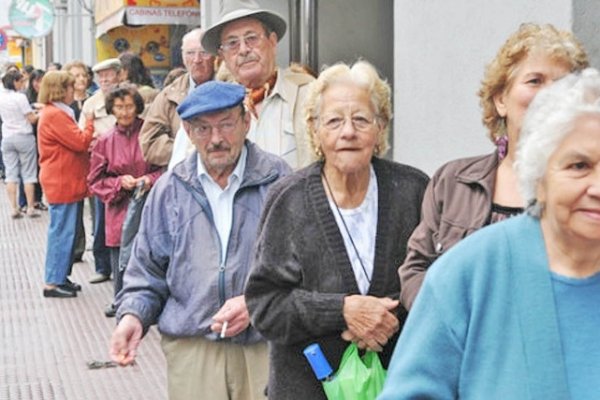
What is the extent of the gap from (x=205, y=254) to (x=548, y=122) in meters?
2.17

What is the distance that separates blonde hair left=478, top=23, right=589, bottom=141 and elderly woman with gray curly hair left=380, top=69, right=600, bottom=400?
2.75 feet

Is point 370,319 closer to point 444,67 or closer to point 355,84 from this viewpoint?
point 355,84

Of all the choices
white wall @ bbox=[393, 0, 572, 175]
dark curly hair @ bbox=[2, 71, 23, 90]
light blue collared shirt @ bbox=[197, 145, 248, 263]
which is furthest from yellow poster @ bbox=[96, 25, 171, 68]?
light blue collared shirt @ bbox=[197, 145, 248, 263]

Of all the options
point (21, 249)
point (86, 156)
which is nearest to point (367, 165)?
point (86, 156)

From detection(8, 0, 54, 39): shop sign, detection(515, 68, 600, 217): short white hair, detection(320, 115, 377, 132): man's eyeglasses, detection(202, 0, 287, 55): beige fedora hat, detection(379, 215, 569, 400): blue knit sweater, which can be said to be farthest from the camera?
detection(8, 0, 54, 39): shop sign

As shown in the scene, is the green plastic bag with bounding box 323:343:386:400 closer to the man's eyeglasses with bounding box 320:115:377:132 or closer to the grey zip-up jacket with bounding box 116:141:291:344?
the man's eyeglasses with bounding box 320:115:377:132

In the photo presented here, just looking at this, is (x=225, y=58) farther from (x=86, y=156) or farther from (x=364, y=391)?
(x=86, y=156)

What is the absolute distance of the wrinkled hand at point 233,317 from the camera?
4294 millimetres

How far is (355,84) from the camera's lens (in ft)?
12.9

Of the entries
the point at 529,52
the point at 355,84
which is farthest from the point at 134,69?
the point at 529,52

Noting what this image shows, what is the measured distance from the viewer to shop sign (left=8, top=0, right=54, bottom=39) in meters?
24.7

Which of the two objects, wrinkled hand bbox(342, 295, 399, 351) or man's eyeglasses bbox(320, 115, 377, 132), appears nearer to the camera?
wrinkled hand bbox(342, 295, 399, 351)

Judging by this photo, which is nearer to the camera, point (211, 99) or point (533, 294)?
point (533, 294)

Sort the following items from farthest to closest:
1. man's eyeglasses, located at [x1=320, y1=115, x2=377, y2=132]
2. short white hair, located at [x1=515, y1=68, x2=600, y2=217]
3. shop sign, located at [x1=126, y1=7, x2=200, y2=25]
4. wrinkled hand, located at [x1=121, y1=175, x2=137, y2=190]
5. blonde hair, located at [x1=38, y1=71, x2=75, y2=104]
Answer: shop sign, located at [x1=126, y1=7, x2=200, y2=25]
blonde hair, located at [x1=38, y1=71, x2=75, y2=104]
wrinkled hand, located at [x1=121, y1=175, x2=137, y2=190]
man's eyeglasses, located at [x1=320, y1=115, x2=377, y2=132]
short white hair, located at [x1=515, y1=68, x2=600, y2=217]
